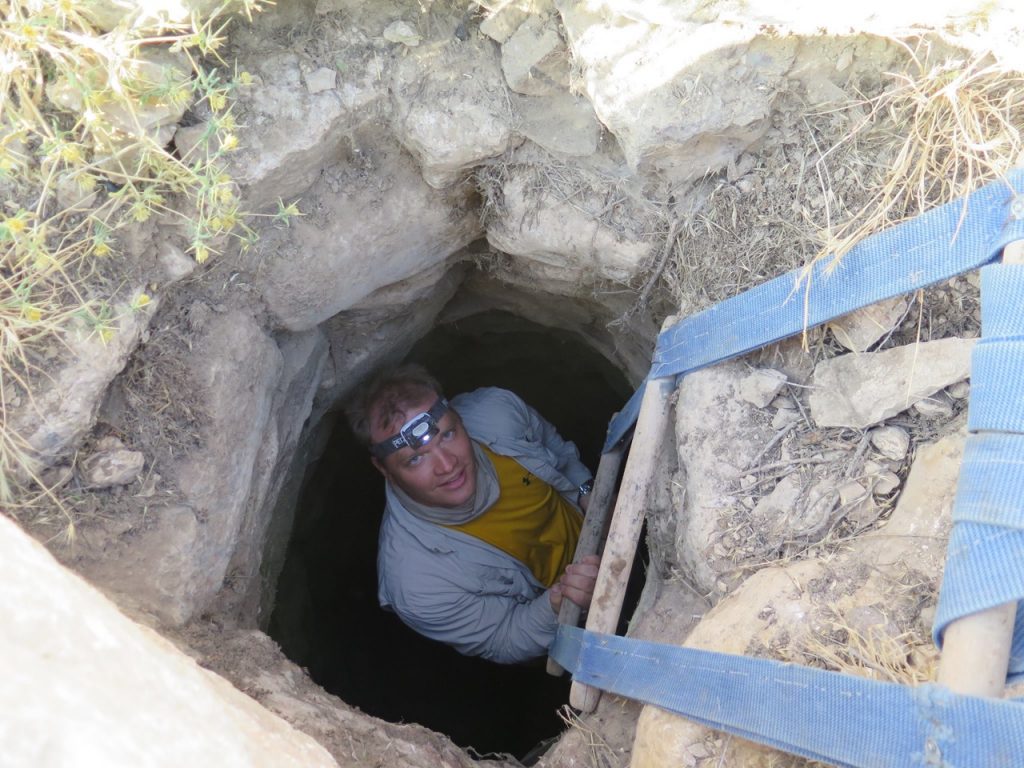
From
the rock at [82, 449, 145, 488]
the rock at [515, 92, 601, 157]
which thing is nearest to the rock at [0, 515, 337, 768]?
the rock at [82, 449, 145, 488]

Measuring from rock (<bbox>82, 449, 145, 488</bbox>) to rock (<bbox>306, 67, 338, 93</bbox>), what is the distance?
115 centimetres

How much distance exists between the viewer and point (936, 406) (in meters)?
1.93

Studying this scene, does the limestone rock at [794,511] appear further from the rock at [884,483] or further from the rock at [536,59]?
the rock at [536,59]

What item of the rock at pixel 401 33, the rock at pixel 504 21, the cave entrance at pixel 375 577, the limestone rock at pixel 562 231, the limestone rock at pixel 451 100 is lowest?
the cave entrance at pixel 375 577

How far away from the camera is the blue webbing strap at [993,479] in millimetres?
1495

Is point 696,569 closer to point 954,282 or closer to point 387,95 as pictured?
point 954,282

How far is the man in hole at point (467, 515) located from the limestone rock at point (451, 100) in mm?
1579

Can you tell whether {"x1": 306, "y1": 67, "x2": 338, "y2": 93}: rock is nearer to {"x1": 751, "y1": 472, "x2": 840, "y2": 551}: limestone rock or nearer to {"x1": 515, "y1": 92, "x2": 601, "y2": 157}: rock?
{"x1": 515, "y1": 92, "x2": 601, "y2": 157}: rock

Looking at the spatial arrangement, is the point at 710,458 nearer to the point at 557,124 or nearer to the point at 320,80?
the point at 557,124

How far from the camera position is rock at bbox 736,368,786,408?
2182 mm

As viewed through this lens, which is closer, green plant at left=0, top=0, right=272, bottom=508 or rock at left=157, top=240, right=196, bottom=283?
green plant at left=0, top=0, right=272, bottom=508

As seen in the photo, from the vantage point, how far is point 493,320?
4.56m

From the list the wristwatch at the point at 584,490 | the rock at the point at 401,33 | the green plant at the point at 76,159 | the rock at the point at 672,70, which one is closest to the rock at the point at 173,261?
the green plant at the point at 76,159

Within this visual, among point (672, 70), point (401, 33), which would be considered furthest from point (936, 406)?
point (401, 33)
